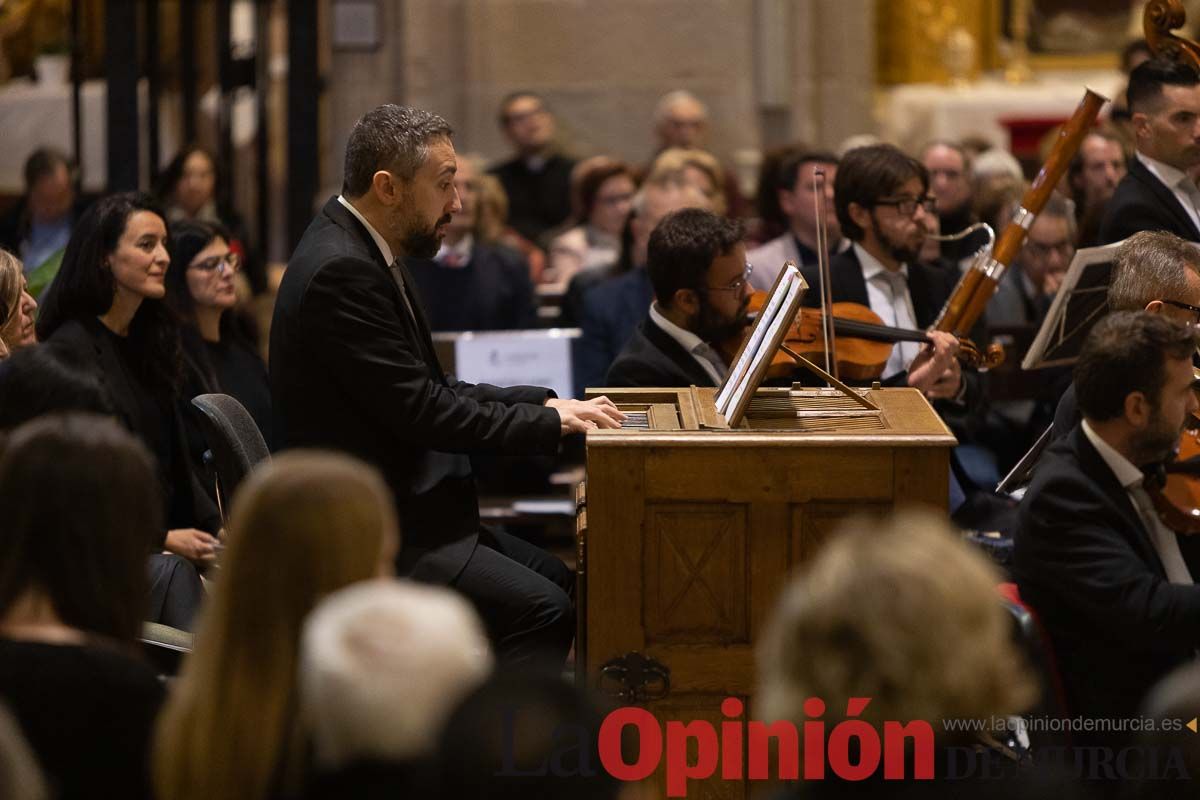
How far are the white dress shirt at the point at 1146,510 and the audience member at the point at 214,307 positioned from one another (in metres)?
2.83

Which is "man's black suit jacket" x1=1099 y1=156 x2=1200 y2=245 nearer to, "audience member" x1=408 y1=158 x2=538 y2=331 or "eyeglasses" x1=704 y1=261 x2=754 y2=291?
"eyeglasses" x1=704 y1=261 x2=754 y2=291

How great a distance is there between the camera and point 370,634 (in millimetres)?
2203

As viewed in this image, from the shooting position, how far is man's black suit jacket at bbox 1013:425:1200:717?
3510mm

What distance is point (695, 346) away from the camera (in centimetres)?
477

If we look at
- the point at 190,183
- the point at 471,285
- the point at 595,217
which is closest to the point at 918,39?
the point at 595,217

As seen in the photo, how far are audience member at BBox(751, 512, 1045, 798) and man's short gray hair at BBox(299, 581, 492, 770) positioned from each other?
1.27 feet

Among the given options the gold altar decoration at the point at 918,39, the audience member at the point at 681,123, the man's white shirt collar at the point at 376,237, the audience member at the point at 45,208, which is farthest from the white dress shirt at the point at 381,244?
the gold altar decoration at the point at 918,39

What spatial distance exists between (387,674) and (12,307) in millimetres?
2747

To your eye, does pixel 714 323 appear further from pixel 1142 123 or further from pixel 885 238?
pixel 1142 123

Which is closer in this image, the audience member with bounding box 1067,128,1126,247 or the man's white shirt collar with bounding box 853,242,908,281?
the man's white shirt collar with bounding box 853,242,908,281

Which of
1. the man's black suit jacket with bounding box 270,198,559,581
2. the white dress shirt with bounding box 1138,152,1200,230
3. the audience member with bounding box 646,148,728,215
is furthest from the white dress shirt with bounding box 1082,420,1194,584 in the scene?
the audience member with bounding box 646,148,728,215

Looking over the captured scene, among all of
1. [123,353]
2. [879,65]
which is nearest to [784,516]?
[123,353]

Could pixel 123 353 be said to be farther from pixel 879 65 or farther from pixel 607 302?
pixel 879 65

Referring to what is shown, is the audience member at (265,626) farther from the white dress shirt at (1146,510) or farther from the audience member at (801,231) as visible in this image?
the audience member at (801,231)
